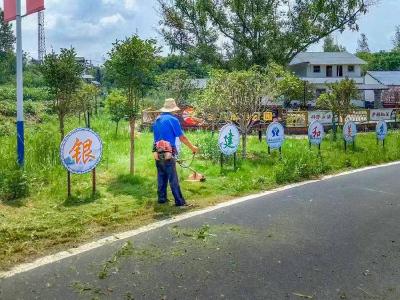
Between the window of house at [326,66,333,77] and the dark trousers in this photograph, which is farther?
the window of house at [326,66,333,77]

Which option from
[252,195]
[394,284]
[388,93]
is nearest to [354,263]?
[394,284]

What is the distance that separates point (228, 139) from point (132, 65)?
2818mm

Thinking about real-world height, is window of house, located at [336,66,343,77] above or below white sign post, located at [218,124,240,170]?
above

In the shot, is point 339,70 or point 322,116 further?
point 339,70

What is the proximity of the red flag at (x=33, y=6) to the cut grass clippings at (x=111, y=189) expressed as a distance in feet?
9.05

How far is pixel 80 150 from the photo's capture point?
7715mm

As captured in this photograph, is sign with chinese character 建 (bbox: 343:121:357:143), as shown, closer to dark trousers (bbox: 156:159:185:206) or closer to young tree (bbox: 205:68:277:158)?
young tree (bbox: 205:68:277:158)

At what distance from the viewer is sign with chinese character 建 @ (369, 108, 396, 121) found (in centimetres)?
2597

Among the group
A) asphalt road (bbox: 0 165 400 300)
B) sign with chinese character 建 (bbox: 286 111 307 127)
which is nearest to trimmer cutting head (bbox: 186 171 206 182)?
asphalt road (bbox: 0 165 400 300)

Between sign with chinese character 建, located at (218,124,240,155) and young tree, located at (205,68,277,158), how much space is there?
2143 mm

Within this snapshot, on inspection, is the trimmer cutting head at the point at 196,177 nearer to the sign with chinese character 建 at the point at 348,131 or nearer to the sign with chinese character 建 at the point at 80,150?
the sign with chinese character 建 at the point at 80,150

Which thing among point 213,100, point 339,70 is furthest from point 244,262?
point 339,70

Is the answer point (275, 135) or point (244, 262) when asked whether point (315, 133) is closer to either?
point (275, 135)

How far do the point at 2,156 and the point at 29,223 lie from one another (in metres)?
3.55
